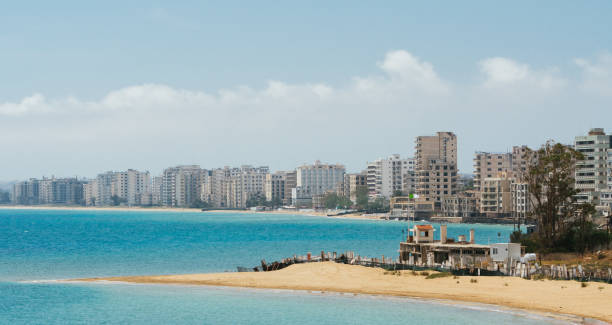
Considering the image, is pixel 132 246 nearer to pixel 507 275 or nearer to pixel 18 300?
pixel 18 300

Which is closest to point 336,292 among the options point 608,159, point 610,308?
point 610,308

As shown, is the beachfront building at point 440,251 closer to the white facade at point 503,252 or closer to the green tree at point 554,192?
the white facade at point 503,252

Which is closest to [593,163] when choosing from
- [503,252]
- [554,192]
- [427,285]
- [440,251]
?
[554,192]

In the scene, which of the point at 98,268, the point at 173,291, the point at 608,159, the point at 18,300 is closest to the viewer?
the point at 18,300

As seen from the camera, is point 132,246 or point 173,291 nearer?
point 173,291

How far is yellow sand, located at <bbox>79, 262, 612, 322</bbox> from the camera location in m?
47.3

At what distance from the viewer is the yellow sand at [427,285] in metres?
47.3

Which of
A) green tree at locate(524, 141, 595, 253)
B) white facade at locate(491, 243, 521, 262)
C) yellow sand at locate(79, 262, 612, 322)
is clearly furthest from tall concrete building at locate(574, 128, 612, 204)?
yellow sand at locate(79, 262, 612, 322)

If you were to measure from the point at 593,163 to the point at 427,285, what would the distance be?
428 feet

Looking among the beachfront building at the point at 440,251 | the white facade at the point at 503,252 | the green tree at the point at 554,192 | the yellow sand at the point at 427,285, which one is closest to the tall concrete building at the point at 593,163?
the green tree at the point at 554,192

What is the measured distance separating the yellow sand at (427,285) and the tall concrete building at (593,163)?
121539 mm

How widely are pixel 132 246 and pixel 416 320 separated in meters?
80.6

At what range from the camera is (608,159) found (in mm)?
172375

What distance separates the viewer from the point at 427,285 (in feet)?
185
